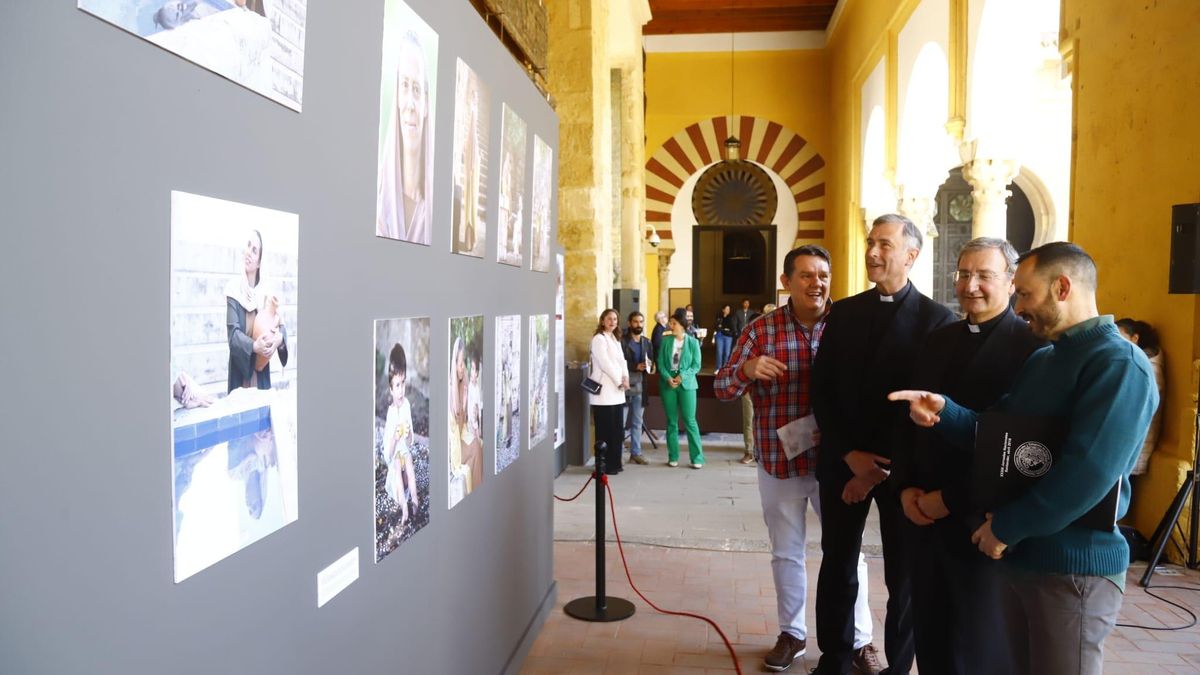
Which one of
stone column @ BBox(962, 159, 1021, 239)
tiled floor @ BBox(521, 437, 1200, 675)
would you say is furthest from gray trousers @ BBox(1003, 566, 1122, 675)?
stone column @ BBox(962, 159, 1021, 239)

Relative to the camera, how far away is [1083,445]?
6.88 ft

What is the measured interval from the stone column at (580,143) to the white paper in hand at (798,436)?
18.5ft

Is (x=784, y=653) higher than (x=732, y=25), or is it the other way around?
(x=732, y=25)

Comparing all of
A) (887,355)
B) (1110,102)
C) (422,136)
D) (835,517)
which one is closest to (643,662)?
(835,517)

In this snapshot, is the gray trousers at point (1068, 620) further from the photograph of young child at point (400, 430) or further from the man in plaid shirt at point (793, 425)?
the photograph of young child at point (400, 430)

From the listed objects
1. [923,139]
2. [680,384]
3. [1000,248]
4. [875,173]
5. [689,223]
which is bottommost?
[680,384]

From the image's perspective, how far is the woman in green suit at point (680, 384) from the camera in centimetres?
873

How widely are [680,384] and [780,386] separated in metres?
5.19

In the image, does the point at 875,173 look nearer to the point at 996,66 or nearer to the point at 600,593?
the point at 996,66

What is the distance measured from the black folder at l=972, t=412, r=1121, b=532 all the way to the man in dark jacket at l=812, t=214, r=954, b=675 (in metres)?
0.72

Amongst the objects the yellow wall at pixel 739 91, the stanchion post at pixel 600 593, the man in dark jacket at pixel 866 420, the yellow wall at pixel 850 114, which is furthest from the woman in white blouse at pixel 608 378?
the yellow wall at pixel 739 91

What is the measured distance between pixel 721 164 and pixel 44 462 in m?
19.0

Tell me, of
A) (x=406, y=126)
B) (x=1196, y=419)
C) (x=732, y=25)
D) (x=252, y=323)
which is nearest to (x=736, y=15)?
(x=732, y=25)

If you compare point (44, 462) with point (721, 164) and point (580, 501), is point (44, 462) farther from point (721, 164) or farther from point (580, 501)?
point (721, 164)
